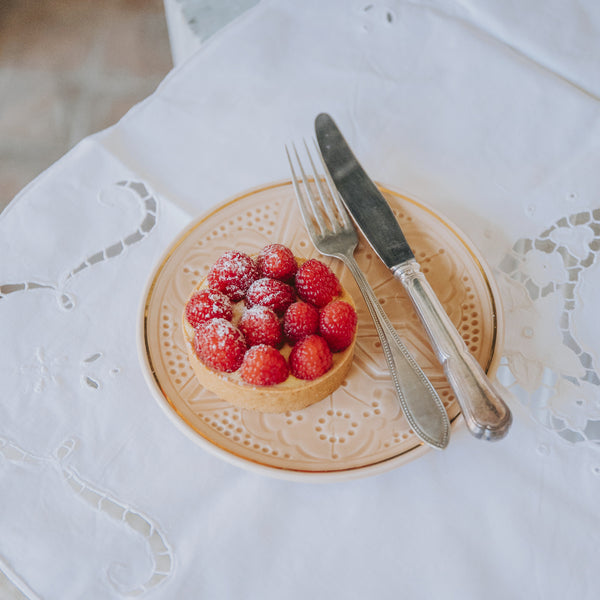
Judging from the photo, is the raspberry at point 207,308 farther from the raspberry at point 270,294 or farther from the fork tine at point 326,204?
the fork tine at point 326,204

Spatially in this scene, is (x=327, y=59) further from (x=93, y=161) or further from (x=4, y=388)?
(x=4, y=388)

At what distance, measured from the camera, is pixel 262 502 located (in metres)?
0.97

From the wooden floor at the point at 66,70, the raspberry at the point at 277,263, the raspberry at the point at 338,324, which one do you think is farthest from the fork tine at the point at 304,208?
the wooden floor at the point at 66,70

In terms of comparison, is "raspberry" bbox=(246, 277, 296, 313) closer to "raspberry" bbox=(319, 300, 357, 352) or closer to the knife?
"raspberry" bbox=(319, 300, 357, 352)

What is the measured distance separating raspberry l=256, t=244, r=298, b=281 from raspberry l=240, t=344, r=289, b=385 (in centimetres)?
14

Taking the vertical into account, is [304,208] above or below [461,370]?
above

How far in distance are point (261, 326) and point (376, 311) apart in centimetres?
21

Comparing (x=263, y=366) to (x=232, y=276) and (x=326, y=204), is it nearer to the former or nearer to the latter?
(x=232, y=276)

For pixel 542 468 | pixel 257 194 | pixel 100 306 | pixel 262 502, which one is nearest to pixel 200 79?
pixel 257 194

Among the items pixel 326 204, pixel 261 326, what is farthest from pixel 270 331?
pixel 326 204

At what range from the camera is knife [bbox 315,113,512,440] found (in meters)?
0.88

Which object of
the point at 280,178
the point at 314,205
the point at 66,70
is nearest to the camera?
the point at 314,205

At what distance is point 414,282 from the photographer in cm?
105

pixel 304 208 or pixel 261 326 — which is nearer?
pixel 261 326
